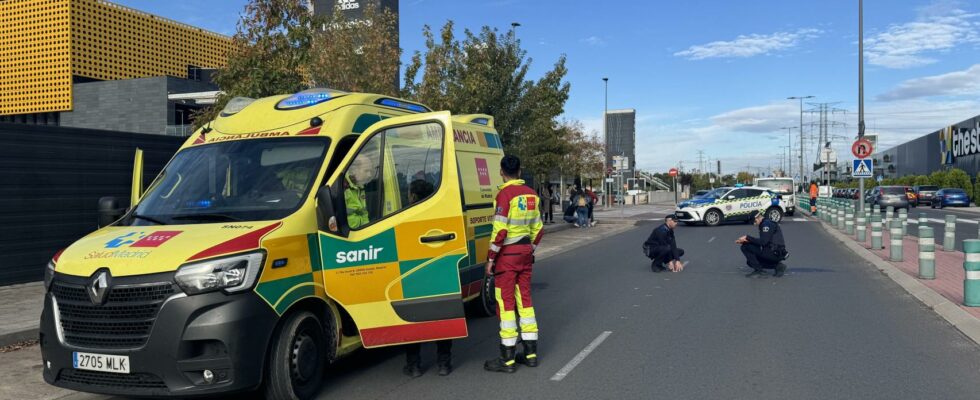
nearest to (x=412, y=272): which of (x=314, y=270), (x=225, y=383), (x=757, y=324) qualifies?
(x=314, y=270)

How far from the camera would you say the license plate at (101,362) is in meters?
4.58

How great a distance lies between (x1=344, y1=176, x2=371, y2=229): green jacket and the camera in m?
5.57

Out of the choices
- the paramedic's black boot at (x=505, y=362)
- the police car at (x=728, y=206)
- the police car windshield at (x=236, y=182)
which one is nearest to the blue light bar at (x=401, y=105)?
the police car windshield at (x=236, y=182)

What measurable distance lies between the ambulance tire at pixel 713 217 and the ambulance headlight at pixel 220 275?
2468cm

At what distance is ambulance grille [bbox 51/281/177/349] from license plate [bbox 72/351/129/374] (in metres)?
0.07

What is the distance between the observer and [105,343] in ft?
15.3

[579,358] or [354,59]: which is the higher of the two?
[354,59]

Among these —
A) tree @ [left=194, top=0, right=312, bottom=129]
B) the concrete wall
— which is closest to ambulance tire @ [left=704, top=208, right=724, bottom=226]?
tree @ [left=194, top=0, right=312, bottom=129]

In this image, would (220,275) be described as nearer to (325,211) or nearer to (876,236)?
(325,211)

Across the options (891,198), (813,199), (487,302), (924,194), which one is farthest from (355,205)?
(924,194)

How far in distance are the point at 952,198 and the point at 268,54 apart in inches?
1791

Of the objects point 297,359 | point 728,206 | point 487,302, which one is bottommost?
point 487,302

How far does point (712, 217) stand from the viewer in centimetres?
2720

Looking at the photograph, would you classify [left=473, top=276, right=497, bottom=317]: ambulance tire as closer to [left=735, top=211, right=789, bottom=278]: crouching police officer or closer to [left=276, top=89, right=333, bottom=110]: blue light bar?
[left=276, top=89, right=333, bottom=110]: blue light bar
